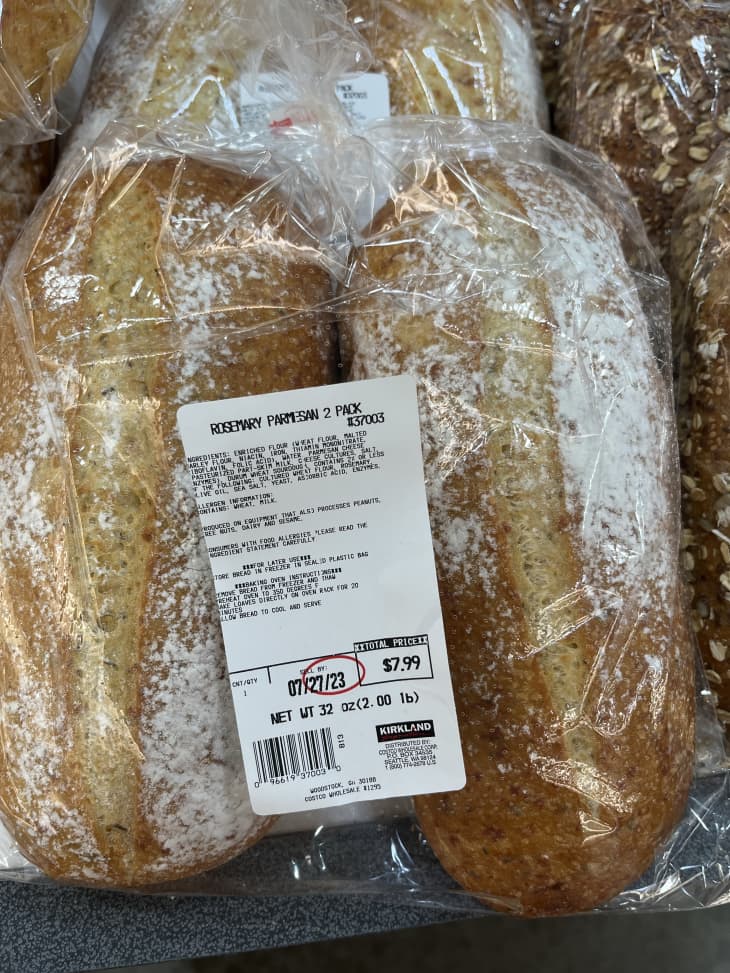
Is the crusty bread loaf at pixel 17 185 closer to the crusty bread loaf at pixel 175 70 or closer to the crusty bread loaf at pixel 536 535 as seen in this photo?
the crusty bread loaf at pixel 175 70

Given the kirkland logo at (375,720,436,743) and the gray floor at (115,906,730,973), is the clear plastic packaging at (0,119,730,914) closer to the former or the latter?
the kirkland logo at (375,720,436,743)

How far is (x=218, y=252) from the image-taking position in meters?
0.70

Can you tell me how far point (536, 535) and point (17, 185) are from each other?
28.0 inches

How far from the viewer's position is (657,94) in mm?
920

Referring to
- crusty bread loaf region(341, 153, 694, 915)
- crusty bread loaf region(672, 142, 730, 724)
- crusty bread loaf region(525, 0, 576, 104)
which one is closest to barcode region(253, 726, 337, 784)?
crusty bread loaf region(341, 153, 694, 915)

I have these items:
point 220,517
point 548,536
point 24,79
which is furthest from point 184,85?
point 548,536

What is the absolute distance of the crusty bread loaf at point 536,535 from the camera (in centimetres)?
66

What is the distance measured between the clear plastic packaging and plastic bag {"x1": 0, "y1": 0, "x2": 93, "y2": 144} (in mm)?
98

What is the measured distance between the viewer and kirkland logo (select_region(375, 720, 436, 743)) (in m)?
0.66

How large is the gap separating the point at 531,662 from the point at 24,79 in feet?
2.45

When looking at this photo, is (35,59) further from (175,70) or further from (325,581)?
(325,581)

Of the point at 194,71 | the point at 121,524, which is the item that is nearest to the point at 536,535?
the point at 121,524

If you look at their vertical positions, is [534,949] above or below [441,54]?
below

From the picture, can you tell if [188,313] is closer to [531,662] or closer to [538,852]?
[531,662]
